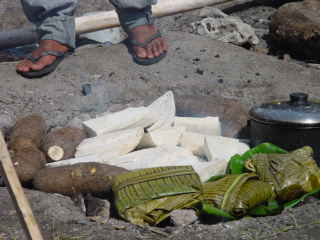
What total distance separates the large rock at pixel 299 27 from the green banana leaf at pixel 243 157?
9.28ft

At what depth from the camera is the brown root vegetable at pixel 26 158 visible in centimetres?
409

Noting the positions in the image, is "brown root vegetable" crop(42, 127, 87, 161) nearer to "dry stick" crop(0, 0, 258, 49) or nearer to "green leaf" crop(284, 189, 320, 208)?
"green leaf" crop(284, 189, 320, 208)

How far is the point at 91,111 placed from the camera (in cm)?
543

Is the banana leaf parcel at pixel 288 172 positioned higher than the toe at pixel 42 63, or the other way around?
the toe at pixel 42 63

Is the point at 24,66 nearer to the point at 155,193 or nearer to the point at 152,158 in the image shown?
the point at 152,158

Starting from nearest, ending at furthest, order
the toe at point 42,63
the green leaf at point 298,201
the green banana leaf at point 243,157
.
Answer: the green leaf at point 298,201
the green banana leaf at point 243,157
the toe at point 42,63

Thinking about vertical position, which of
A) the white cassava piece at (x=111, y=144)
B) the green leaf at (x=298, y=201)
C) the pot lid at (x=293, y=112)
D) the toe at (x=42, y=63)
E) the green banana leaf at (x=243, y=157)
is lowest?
the green leaf at (x=298, y=201)

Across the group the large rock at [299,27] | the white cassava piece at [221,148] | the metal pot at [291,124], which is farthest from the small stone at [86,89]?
the large rock at [299,27]

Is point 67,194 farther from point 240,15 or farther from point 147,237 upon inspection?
point 240,15

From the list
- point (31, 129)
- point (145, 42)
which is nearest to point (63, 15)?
point (145, 42)

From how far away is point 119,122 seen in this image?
471 cm

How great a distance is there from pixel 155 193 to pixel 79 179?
0.62 metres

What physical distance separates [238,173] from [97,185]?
3.21 ft

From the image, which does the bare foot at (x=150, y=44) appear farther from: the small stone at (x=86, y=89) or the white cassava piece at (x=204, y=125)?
the white cassava piece at (x=204, y=125)
